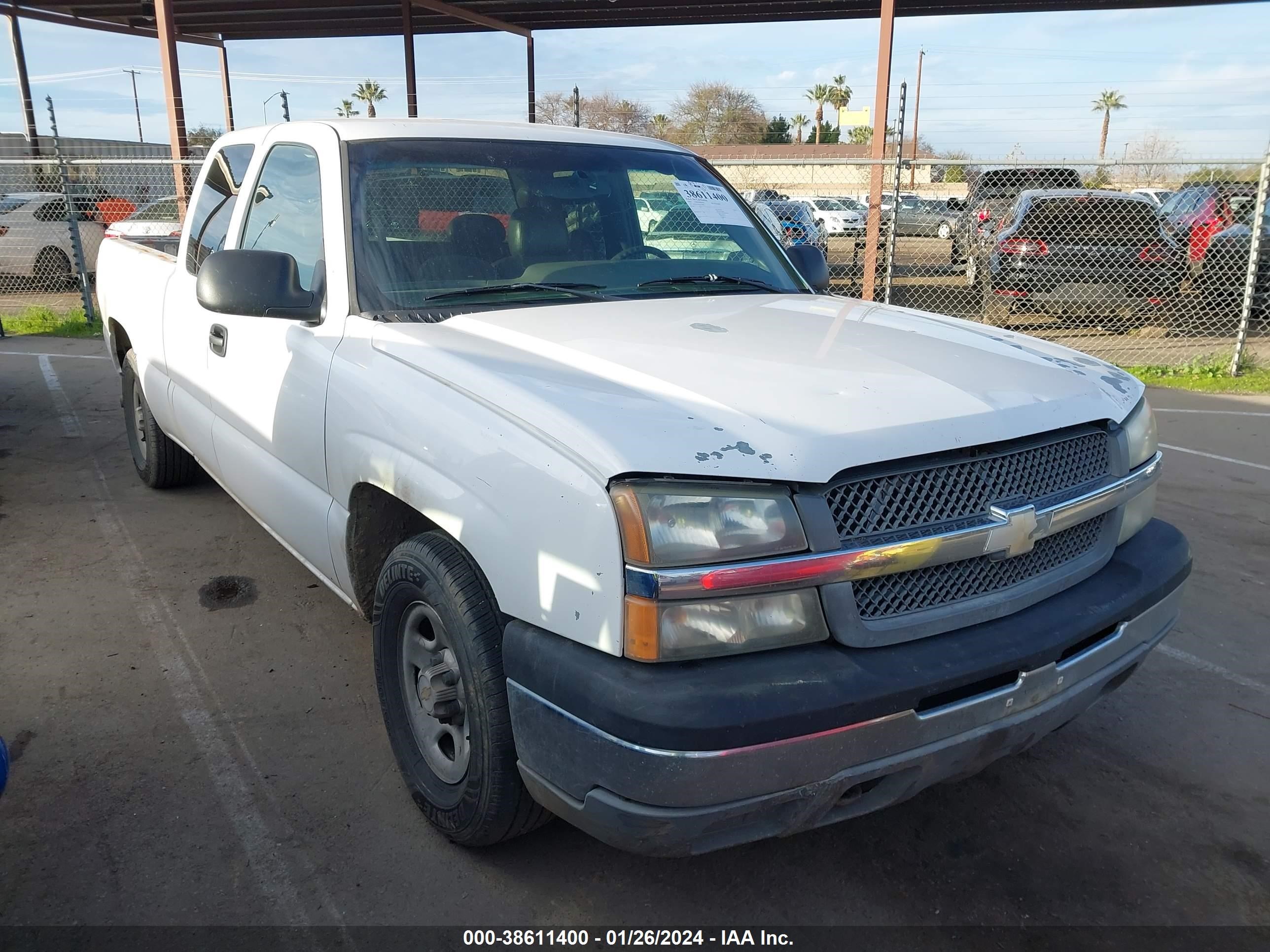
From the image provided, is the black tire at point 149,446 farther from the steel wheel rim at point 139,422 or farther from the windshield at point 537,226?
the windshield at point 537,226

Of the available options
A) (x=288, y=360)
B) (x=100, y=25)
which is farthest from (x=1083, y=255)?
(x=100, y=25)

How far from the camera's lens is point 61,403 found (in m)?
8.09

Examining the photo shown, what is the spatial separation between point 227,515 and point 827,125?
297 ft

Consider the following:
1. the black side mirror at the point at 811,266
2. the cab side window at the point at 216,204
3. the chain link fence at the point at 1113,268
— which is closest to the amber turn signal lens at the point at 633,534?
the black side mirror at the point at 811,266

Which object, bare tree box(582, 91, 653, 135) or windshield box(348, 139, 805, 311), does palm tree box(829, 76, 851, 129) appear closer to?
bare tree box(582, 91, 653, 135)

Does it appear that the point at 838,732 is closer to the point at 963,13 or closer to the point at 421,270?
the point at 421,270

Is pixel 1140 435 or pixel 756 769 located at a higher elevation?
pixel 1140 435

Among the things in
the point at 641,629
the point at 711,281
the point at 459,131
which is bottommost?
the point at 641,629

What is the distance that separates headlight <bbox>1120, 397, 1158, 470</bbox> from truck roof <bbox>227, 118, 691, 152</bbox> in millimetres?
2185

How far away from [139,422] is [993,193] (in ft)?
36.4

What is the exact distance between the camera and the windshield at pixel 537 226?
9.93 ft

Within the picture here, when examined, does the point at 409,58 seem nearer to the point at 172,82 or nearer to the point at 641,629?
the point at 172,82

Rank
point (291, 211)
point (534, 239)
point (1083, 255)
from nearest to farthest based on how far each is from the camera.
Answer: point (534, 239), point (291, 211), point (1083, 255)

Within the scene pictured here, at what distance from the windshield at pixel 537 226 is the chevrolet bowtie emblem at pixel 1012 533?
59.6 inches
